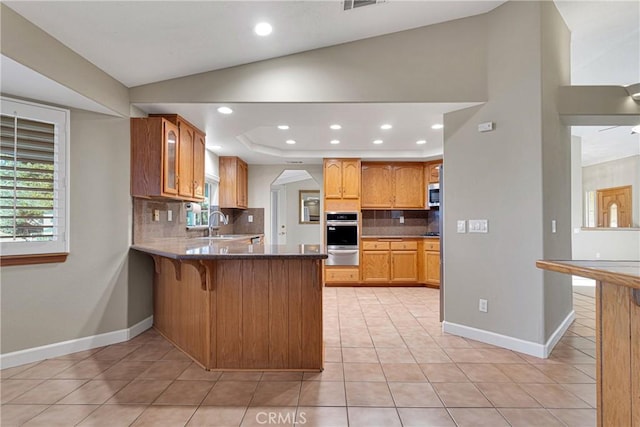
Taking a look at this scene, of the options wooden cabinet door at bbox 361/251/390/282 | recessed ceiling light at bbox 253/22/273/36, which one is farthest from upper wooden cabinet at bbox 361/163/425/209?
recessed ceiling light at bbox 253/22/273/36

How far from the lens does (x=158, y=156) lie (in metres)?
3.11

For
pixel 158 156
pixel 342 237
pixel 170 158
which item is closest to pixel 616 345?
pixel 158 156

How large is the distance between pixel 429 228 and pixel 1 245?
234 inches

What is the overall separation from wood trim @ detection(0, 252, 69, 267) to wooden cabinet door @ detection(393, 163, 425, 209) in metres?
4.92

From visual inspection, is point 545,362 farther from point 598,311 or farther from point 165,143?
point 165,143

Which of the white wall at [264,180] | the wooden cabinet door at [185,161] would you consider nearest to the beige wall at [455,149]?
the wooden cabinet door at [185,161]

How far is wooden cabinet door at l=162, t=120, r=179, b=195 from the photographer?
3.16m

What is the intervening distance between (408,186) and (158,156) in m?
4.33

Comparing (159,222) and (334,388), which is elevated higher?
(159,222)

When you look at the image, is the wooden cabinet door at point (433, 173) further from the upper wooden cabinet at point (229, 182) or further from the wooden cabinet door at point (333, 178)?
the upper wooden cabinet at point (229, 182)

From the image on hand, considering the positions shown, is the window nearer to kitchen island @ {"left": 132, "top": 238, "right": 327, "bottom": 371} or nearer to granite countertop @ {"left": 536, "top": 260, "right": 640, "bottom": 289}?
kitchen island @ {"left": 132, "top": 238, "right": 327, "bottom": 371}

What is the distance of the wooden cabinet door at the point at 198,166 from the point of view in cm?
391

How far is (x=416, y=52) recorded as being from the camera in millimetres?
3055

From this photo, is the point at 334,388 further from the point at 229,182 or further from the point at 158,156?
the point at 229,182
